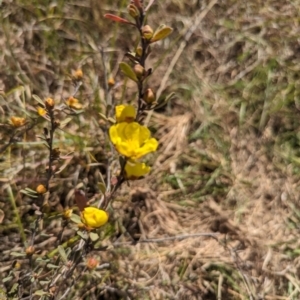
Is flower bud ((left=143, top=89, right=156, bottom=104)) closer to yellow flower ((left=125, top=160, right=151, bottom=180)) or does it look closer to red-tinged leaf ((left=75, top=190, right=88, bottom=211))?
yellow flower ((left=125, top=160, right=151, bottom=180))

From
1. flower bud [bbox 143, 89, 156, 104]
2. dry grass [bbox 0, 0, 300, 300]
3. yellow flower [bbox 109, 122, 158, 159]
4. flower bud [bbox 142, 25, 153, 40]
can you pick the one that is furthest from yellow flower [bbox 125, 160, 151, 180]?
dry grass [bbox 0, 0, 300, 300]

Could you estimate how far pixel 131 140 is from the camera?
0.92 meters

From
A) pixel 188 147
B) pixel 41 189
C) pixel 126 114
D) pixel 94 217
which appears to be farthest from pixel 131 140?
pixel 188 147

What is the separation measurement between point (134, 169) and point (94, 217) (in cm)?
13

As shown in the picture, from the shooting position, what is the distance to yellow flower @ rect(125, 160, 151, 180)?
0.93 meters

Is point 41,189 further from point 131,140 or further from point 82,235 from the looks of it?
point 131,140

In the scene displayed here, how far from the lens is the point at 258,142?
77.8 inches

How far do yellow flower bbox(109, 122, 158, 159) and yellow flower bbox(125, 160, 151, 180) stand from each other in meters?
0.02

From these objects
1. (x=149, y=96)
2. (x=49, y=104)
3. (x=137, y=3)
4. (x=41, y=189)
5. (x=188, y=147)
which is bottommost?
(x=188, y=147)

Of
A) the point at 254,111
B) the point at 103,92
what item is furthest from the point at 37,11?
the point at 254,111

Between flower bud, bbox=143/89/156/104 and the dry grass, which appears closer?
flower bud, bbox=143/89/156/104

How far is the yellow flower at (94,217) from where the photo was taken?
0.95 meters

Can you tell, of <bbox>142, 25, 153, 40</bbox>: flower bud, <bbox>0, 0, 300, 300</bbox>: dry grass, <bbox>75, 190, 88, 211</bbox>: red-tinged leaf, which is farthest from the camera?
<bbox>0, 0, 300, 300</bbox>: dry grass

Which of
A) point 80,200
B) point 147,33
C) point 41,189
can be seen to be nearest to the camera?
point 147,33
